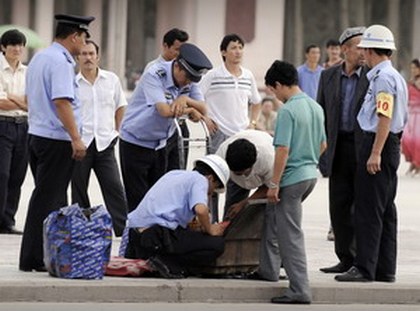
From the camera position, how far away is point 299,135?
13.1 meters

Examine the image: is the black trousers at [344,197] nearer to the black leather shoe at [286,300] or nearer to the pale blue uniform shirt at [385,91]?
the pale blue uniform shirt at [385,91]

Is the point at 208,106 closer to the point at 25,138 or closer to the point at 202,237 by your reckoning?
the point at 25,138

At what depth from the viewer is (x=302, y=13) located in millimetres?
44188

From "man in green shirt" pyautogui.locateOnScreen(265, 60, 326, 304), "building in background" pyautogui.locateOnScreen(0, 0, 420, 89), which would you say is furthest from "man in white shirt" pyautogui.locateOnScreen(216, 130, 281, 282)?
"building in background" pyautogui.locateOnScreen(0, 0, 420, 89)

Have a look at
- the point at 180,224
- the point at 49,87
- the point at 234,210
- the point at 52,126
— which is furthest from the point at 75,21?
the point at 234,210

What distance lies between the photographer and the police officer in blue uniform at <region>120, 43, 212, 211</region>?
48.7ft

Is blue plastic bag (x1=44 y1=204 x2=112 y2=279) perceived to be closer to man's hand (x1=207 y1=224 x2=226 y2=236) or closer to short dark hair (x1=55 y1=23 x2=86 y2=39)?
man's hand (x1=207 y1=224 x2=226 y2=236)

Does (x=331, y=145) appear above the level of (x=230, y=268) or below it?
above

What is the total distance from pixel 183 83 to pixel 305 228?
3.80m

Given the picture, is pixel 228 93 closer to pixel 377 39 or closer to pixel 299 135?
pixel 377 39

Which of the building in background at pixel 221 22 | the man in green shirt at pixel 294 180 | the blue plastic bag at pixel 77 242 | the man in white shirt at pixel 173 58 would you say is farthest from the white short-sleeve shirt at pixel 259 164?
Answer: the building in background at pixel 221 22

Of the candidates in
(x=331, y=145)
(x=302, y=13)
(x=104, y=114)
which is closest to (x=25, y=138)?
(x=104, y=114)

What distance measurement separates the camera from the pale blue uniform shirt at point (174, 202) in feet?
43.7

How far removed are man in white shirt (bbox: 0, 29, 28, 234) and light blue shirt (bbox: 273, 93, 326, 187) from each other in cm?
443
